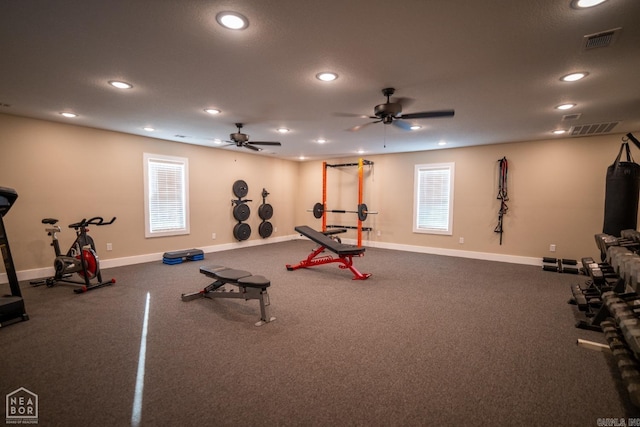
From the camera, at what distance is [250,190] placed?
7641mm

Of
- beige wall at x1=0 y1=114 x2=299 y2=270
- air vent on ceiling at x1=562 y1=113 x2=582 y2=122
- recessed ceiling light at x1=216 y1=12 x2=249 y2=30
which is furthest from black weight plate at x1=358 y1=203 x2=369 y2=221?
recessed ceiling light at x1=216 y1=12 x2=249 y2=30

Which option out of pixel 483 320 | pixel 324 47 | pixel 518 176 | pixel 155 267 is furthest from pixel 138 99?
pixel 518 176

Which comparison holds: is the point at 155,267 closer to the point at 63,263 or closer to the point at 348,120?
the point at 63,263

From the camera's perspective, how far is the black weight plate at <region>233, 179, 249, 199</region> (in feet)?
23.4

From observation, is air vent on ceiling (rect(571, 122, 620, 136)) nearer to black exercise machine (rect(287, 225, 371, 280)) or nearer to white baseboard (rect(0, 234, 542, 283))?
white baseboard (rect(0, 234, 542, 283))

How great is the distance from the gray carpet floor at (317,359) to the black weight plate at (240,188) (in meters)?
3.42

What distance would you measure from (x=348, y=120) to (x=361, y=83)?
4.50 ft

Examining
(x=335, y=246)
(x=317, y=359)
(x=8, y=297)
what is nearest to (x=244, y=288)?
(x=317, y=359)

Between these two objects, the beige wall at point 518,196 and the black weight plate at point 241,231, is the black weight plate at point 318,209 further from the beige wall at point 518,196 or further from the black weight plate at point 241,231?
the black weight plate at point 241,231

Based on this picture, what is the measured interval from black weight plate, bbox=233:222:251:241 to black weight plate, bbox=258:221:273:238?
1.58 feet

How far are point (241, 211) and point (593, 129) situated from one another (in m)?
7.04

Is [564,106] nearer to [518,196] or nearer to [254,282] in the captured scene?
[518,196]

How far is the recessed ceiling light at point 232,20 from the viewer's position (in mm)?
1829

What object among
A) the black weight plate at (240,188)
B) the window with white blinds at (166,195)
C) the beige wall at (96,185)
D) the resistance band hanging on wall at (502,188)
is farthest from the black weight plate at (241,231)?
the resistance band hanging on wall at (502,188)
